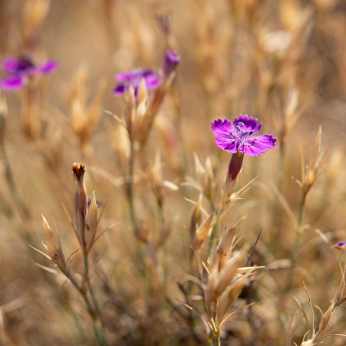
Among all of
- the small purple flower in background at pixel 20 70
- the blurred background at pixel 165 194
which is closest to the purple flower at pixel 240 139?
the blurred background at pixel 165 194

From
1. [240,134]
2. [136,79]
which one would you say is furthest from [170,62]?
[240,134]

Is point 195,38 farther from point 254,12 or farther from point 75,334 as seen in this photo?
point 75,334

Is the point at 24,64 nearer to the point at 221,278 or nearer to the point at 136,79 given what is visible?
the point at 136,79

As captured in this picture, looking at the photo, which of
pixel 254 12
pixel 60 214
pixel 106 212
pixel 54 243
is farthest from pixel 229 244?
pixel 60 214

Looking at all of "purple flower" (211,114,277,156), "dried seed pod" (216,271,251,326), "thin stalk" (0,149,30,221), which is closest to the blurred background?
"thin stalk" (0,149,30,221)

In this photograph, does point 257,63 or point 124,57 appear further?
point 124,57

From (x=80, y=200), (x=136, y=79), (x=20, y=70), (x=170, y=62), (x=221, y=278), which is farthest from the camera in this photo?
(x=20, y=70)
